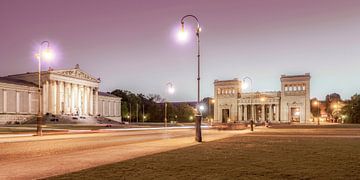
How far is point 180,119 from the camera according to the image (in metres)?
159

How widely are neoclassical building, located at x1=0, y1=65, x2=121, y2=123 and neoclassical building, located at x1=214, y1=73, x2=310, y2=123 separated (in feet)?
164

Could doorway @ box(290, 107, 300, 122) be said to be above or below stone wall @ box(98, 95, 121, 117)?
below

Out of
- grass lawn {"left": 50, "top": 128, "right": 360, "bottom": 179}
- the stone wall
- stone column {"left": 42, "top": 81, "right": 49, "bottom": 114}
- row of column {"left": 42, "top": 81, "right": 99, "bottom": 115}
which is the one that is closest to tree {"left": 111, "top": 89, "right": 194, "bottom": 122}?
the stone wall

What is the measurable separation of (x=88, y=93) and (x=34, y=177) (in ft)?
387

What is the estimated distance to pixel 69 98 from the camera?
119000 mm

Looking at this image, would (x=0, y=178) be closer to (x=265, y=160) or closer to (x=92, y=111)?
(x=265, y=160)

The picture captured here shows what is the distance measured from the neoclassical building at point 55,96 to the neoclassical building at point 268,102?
5001cm

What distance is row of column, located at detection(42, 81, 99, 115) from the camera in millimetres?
110812

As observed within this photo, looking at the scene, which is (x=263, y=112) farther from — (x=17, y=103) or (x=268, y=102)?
(x=17, y=103)

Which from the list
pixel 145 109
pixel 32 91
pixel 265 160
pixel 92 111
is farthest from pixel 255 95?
pixel 265 160

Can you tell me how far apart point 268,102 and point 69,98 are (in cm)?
8033

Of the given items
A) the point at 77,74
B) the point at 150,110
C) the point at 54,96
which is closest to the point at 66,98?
the point at 54,96

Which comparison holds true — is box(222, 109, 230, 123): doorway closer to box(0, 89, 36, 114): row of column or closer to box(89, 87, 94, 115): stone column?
box(89, 87, 94, 115): stone column

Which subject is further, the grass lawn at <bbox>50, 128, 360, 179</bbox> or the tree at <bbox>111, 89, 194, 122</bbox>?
the tree at <bbox>111, 89, 194, 122</bbox>
